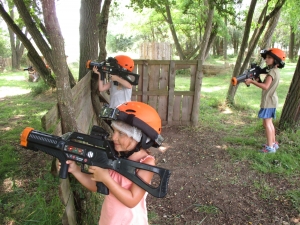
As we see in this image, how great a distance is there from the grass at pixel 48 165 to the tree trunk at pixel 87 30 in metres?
1.92

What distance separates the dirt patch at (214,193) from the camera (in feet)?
10.4

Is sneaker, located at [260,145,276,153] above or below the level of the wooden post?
below

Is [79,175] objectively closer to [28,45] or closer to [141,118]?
[141,118]

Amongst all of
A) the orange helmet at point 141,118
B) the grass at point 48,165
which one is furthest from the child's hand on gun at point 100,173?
the grass at point 48,165

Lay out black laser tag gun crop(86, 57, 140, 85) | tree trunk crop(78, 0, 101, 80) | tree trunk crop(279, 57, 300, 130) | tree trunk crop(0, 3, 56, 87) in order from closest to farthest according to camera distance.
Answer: black laser tag gun crop(86, 57, 140, 85), tree trunk crop(0, 3, 56, 87), tree trunk crop(78, 0, 101, 80), tree trunk crop(279, 57, 300, 130)

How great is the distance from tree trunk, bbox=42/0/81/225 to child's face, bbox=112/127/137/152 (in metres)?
0.56

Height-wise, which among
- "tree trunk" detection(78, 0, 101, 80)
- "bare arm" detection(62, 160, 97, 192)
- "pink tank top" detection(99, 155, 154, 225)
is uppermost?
"tree trunk" detection(78, 0, 101, 80)

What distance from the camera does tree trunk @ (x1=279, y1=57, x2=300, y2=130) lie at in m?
5.14

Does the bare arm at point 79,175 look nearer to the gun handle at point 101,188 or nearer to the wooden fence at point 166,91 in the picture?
the gun handle at point 101,188

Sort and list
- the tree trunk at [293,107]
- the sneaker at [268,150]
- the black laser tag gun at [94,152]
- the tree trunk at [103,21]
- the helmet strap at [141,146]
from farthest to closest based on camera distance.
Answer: the tree trunk at [293,107] → the sneaker at [268,150] → the tree trunk at [103,21] → the helmet strap at [141,146] → the black laser tag gun at [94,152]

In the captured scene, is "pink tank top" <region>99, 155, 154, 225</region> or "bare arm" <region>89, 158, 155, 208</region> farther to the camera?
"pink tank top" <region>99, 155, 154, 225</region>

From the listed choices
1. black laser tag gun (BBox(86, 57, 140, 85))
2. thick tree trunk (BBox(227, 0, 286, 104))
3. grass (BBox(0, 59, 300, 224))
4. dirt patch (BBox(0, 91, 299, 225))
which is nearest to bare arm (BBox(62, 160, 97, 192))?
grass (BBox(0, 59, 300, 224))

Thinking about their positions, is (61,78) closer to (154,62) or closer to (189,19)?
(154,62)

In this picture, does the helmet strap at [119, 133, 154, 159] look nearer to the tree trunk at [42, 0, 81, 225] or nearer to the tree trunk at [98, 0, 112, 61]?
the tree trunk at [42, 0, 81, 225]
